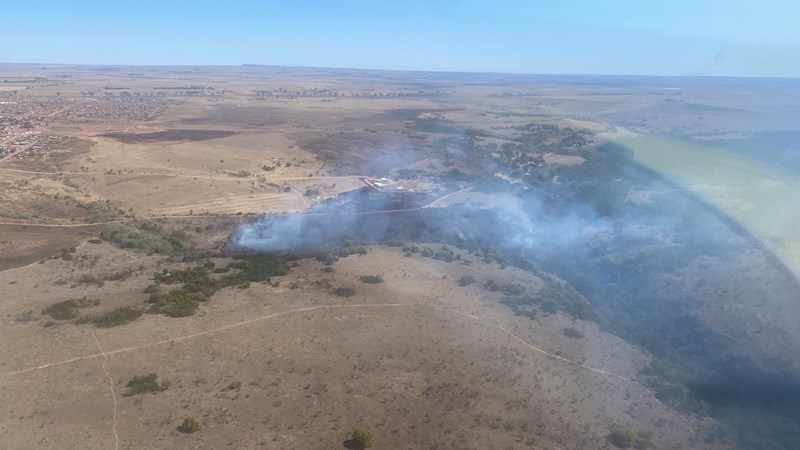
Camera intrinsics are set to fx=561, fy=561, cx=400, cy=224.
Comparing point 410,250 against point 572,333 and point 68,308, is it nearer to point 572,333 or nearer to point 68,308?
point 572,333

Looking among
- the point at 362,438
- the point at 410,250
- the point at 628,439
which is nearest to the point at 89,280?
the point at 410,250

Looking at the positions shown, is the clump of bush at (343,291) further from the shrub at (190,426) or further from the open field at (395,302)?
the shrub at (190,426)

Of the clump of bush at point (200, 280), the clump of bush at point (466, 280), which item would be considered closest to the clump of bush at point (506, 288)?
the clump of bush at point (466, 280)

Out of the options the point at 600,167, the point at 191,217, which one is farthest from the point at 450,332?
the point at 600,167

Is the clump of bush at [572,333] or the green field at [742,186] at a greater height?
the green field at [742,186]

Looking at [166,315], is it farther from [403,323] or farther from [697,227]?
[697,227]

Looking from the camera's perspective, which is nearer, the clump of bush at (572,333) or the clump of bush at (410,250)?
the clump of bush at (572,333)
